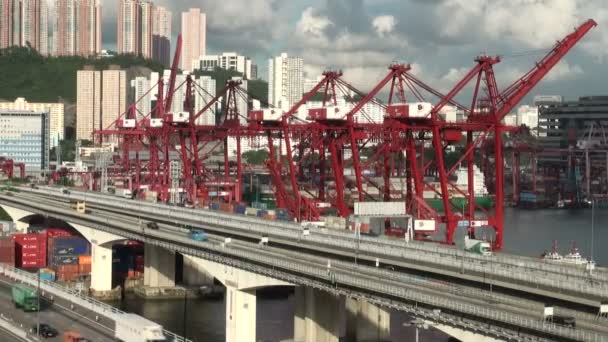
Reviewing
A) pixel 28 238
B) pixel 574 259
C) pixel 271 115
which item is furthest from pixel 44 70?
pixel 574 259

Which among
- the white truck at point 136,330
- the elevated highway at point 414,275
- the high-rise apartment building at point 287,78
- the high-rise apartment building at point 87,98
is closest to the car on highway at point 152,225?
the elevated highway at point 414,275

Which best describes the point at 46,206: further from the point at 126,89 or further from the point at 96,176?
the point at 126,89

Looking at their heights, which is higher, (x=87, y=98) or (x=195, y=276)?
(x=87, y=98)

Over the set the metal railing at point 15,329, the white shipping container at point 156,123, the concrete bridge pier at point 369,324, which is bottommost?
the concrete bridge pier at point 369,324

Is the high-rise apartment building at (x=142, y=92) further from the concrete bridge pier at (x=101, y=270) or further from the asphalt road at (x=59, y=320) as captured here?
the asphalt road at (x=59, y=320)

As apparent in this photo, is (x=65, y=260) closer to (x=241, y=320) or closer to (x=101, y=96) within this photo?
(x=241, y=320)

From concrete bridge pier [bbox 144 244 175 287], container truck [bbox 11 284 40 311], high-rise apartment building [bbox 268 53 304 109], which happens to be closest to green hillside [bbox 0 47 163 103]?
high-rise apartment building [bbox 268 53 304 109]
